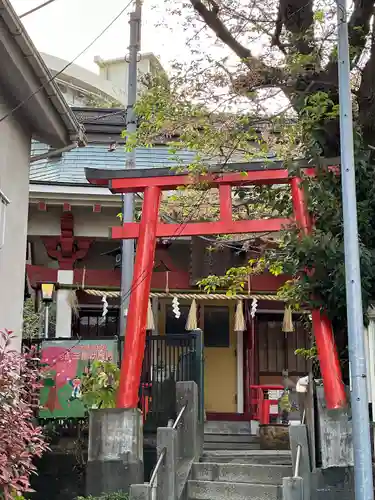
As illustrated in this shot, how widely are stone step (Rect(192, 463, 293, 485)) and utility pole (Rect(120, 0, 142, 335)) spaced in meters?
3.89

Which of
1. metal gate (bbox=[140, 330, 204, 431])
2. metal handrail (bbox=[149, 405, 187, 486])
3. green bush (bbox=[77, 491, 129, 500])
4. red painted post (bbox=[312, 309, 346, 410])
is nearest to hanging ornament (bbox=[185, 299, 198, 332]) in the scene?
metal gate (bbox=[140, 330, 204, 431])

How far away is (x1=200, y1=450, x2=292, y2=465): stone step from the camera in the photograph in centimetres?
1241

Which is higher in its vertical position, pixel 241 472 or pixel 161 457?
pixel 161 457

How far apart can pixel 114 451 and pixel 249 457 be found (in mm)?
2844

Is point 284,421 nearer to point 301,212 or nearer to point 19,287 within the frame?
point 301,212

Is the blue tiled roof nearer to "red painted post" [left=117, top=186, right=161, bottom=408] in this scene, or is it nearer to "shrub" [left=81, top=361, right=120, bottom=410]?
"red painted post" [left=117, top=186, right=161, bottom=408]

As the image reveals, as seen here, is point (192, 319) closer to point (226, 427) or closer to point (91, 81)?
point (226, 427)

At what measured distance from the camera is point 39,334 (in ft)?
58.5

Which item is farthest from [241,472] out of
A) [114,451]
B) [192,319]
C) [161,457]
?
[192,319]

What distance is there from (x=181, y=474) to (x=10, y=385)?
4.80 metres

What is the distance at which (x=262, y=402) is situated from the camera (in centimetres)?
1689

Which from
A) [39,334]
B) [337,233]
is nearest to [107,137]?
[39,334]

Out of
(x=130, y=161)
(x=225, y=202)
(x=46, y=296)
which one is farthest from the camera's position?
(x=46, y=296)

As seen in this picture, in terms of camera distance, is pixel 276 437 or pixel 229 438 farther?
pixel 229 438
